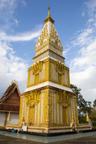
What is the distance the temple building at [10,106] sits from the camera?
85.4ft

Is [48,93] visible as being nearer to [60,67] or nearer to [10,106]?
[60,67]

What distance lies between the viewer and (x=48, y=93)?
19.3 metres

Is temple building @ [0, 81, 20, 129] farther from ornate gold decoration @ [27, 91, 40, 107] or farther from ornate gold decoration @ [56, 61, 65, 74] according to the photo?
ornate gold decoration @ [56, 61, 65, 74]

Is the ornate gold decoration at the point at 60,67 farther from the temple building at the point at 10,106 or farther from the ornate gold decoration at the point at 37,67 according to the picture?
the temple building at the point at 10,106

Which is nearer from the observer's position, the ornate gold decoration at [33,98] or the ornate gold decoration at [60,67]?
the ornate gold decoration at [33,98]

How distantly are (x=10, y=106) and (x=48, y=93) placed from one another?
1033cm

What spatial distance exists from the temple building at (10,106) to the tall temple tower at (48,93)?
4.57 metres

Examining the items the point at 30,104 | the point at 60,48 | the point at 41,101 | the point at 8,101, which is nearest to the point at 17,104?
the point at 8,101

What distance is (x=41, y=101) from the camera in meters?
19.9

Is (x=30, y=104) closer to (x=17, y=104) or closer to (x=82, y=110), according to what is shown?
(x=17, y=104)

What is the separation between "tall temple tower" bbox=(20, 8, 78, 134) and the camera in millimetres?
18797

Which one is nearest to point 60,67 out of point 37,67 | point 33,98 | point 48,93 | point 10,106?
point 37,67

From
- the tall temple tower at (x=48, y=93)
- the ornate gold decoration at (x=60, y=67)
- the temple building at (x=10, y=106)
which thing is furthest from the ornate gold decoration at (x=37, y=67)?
the temple building at (x=10, y=106)

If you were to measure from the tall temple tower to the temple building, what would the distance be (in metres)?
4.57
